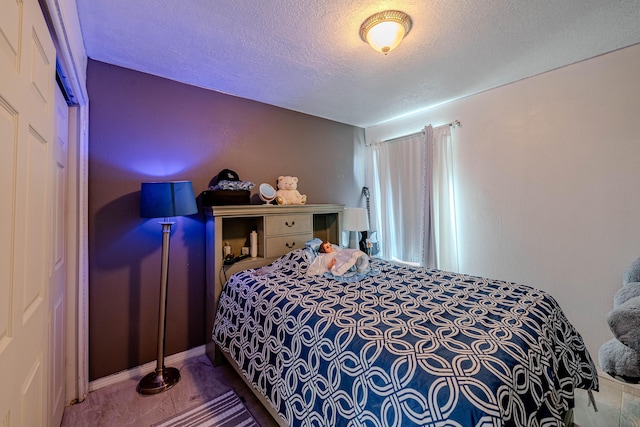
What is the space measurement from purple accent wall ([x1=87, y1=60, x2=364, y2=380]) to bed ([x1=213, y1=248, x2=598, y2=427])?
0.69 m

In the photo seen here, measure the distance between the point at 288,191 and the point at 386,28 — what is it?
166 centimetres

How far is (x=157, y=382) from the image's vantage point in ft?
6.15

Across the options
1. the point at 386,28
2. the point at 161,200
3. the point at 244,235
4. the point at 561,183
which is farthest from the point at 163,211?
the point at 561,183

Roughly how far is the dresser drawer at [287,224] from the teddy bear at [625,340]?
2164mm

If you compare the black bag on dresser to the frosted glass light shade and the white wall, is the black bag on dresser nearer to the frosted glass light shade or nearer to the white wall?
the frosted glass light shade

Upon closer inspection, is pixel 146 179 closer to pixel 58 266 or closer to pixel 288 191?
pixel 58 266

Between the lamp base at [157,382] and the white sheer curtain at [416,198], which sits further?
the white sheer curtain at [416,198]

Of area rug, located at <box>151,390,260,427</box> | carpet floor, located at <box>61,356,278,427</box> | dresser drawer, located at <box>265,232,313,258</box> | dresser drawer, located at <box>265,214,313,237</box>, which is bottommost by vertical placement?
area rug, located at <box>151,390,260,427</box>

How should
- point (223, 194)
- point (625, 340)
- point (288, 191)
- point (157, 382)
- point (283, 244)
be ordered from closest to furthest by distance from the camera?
point (625, 340) → point (157, 382) → point (223, 194) → point (283, 244) → point (288, 191)

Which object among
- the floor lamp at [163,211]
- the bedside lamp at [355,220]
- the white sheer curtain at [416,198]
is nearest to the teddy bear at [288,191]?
the bedside lamp at [355,220]

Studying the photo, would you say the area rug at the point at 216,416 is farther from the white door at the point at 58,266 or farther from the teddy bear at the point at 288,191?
the teddy bear at the point at 288,191

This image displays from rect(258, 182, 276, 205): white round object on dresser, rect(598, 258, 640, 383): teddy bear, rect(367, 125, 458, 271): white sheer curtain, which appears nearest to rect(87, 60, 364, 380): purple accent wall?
rect(258, 182, 276, 205): white round object on dresser

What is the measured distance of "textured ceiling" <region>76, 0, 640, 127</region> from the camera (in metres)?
1.45

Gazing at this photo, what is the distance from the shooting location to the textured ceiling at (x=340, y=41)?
4.76ft
